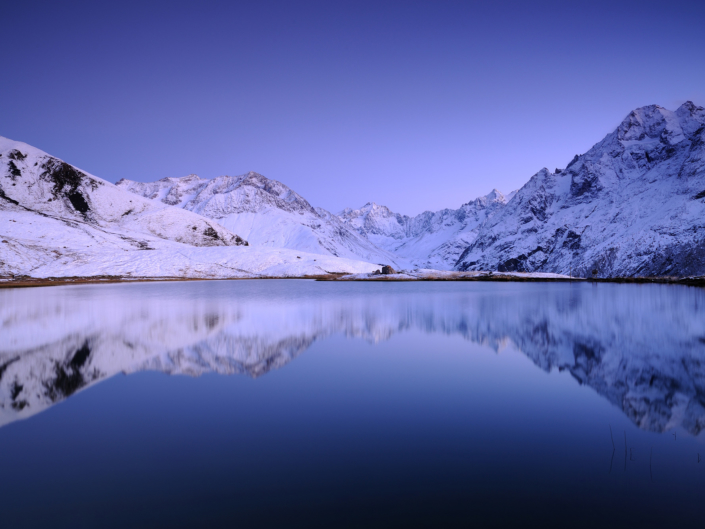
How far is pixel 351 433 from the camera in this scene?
11.2 meters

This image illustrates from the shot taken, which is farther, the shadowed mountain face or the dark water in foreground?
the shadowed mountain face

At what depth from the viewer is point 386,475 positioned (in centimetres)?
887

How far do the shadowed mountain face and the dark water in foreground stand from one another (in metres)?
0.17

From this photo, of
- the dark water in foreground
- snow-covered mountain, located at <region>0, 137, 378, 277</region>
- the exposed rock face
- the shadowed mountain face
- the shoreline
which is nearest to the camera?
the dark water in foreground

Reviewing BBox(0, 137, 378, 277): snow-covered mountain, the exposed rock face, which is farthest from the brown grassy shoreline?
the exposed rock face

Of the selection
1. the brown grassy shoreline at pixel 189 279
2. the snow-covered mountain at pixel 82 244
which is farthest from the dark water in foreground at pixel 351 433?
the snow-covered mountain at pixel 82 244

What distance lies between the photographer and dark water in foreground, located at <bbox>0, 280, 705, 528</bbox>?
25.5 feet

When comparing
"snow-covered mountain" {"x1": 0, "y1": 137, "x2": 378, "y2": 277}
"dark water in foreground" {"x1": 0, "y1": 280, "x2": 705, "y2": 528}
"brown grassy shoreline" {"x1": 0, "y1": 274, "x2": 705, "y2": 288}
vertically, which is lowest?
"dark water in foreground" {"x1": 0, "y1": 280, "x2": 705, "y2": 528}

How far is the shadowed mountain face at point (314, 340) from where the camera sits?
1494 centimetres

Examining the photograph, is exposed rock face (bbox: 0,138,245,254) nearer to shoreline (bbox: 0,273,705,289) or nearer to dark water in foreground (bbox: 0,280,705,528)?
shoreline (bbox: 0,273,705,289)

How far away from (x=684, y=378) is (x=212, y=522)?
17367 millimetres

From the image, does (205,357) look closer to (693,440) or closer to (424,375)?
(424,375)

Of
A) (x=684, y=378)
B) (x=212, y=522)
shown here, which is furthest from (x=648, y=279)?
(x=212, y=522)

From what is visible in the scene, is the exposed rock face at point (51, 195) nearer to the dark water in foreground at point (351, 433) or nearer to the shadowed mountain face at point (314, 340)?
the shadowed mountain face at point (314, 340)
